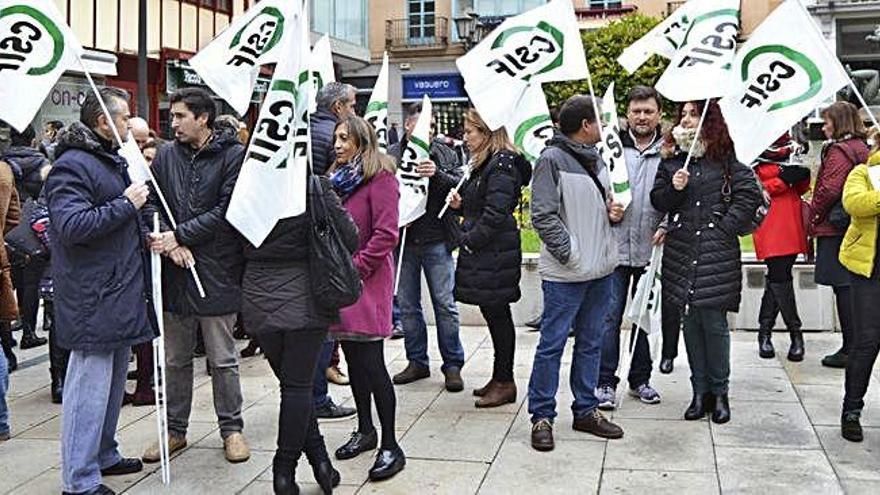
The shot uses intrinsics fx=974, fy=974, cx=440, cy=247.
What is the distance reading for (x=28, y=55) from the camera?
452 centimetres

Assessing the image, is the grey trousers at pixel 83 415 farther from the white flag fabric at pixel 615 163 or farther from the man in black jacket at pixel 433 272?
the white flag fabric at pixel 615 163

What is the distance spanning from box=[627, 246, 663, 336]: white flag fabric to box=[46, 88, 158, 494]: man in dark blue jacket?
2.88 m

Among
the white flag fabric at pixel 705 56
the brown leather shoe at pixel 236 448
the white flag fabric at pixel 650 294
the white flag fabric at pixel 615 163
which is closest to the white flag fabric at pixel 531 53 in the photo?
the white flag fabric at pixel 615 163

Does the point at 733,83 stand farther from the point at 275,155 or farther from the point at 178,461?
the point at 178,461

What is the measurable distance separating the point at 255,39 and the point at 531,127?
2211 mm

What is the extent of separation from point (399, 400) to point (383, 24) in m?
32.5

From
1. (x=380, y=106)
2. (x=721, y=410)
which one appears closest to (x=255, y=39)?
(x=380, y=106)

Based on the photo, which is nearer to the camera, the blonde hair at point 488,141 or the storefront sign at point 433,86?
the blonde hair at point 488,141

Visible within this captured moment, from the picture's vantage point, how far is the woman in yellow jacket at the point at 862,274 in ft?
17.2

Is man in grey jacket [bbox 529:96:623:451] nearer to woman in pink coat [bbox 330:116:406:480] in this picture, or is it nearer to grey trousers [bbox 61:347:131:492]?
woman in pink coat [bbox 330:116:406:480]

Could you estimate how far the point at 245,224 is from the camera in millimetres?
4309

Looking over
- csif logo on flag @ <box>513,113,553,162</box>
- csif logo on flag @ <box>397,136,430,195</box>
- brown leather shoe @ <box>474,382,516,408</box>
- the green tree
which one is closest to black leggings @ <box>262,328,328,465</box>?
brown leather shoe @ <box>474,382,516,408</box>

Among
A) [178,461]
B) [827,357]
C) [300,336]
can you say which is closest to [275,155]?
[300,336]

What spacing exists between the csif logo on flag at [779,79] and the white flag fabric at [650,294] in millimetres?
1081
